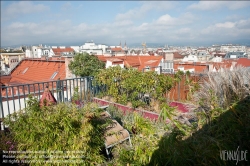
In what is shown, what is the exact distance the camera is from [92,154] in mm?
3152

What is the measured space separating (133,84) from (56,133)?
134 inches

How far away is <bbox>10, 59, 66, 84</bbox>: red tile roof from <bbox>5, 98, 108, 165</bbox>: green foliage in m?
18.8

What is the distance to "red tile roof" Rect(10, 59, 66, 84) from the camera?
22.5 meters

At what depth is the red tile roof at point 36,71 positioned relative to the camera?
22.5 m

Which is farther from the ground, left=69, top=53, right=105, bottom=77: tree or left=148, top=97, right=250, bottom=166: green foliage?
A: left=69, top=53, right=105, bottom=77: tree

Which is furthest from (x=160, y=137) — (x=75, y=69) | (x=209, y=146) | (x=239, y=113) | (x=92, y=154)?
(x=75, y=69)

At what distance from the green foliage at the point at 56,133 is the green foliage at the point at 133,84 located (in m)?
2.90

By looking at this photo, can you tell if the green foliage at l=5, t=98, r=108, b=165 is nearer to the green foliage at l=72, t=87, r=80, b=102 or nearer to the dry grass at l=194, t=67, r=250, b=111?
the dry grass at l=194, t=67, r=250, b=111

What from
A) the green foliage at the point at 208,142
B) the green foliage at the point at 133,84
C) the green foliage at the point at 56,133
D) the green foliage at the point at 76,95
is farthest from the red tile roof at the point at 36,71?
the green foliage at the point at 208,142

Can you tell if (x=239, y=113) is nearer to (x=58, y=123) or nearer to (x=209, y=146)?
(x=209, y=146)

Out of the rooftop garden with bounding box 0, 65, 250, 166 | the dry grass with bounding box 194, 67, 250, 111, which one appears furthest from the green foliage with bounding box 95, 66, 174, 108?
the rooftop garden with bounding box 0, 65, 250, 166

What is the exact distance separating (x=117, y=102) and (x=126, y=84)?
0.75m

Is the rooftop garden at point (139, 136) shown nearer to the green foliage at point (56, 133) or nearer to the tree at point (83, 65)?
the green foliage at point (56, 133)

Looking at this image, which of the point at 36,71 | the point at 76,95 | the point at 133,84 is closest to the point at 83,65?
the point at 36,71
